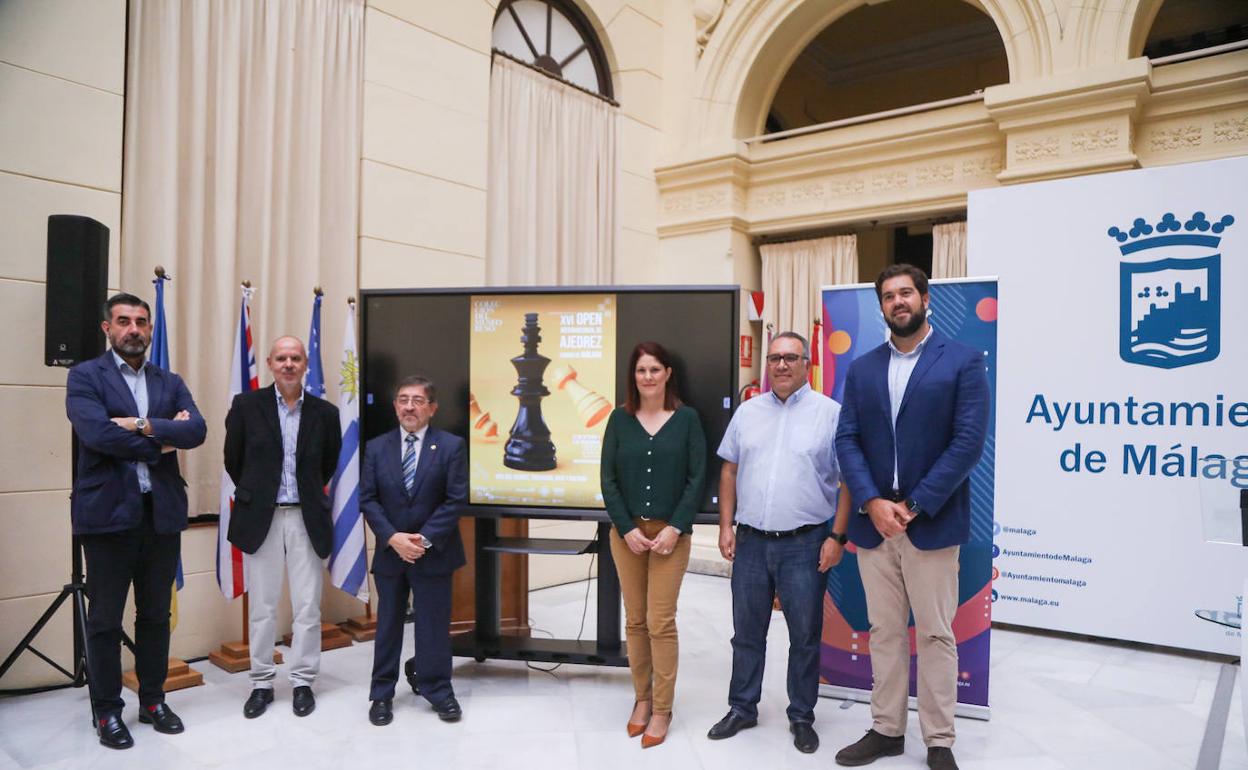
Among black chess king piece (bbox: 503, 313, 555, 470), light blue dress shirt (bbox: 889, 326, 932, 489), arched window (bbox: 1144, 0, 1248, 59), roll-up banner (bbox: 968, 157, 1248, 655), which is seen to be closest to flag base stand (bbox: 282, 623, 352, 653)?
black chess king piece (bbox: 503, 313, 555, 470)

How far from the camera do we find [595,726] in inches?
129

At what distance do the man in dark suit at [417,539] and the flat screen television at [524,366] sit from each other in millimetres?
385

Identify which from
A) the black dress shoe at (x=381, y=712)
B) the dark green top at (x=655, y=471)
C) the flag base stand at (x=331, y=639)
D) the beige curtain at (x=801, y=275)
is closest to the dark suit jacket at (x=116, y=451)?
the black dress shoe at (x=381, y=712)

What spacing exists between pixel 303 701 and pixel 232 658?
81cm

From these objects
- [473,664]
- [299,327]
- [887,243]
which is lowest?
[473,664]

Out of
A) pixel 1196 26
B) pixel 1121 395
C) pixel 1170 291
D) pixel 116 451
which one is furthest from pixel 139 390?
pixel 1196 26

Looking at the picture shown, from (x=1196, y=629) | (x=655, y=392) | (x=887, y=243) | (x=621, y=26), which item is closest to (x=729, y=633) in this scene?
(x=655, y=392)

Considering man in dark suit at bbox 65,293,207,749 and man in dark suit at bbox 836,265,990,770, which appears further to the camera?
man in dark suit at bbox 65,293,207,749

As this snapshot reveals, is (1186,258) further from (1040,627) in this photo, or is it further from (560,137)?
(560,137)

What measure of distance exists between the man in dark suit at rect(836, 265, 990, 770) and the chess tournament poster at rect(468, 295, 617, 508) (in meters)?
1.23

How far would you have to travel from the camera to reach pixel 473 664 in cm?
410

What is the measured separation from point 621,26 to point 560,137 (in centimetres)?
128

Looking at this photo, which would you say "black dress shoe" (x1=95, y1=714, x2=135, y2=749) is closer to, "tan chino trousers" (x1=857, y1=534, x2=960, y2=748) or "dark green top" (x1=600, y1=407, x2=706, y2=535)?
"dark green top" (x1=600, y1=407, x2=706, y2=535)

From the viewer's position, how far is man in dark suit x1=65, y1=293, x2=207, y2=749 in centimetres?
300
